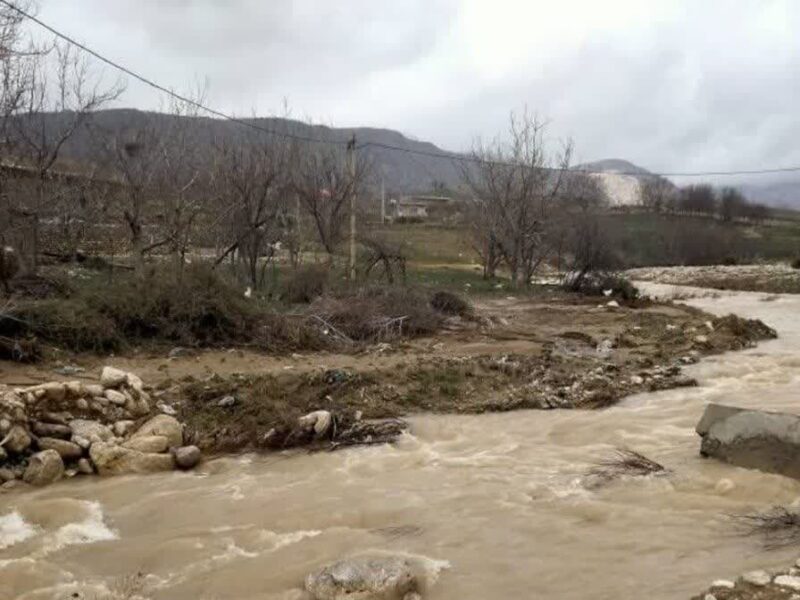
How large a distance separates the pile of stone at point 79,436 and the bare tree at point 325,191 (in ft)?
53.5

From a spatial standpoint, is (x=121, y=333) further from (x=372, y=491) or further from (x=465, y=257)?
(x=465, y=257)

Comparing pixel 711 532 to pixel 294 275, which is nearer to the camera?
pixel 711 532

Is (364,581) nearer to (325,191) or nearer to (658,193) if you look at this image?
(325,191)

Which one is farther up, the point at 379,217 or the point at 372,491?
the point at 379,217

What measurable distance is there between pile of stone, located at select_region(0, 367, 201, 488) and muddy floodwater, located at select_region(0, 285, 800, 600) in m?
0.24

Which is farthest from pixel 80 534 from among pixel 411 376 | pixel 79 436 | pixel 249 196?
pixel 249 196

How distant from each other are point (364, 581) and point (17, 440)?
4.73 meters

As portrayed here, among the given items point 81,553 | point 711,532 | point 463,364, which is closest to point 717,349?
point 463,364

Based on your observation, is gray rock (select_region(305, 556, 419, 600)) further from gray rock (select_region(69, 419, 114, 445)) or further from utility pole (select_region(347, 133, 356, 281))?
utility pole (select_region(347, 133, 356, 281))

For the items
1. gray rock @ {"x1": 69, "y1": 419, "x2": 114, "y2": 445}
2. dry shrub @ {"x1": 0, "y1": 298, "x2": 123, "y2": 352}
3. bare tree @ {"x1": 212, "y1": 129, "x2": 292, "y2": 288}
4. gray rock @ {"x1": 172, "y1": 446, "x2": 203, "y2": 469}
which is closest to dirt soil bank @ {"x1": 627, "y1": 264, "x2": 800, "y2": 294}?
bare tree @ {"x1": 212, "y1": 129, "x2": 292, "y2": 288}

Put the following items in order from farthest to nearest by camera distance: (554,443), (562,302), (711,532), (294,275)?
(562,302) → (294,275) → (554,443) → (711,532)

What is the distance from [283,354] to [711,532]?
26.6 ft

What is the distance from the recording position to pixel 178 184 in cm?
2011

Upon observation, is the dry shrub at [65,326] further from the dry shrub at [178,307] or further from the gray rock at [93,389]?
the gray rock at [93,389]
